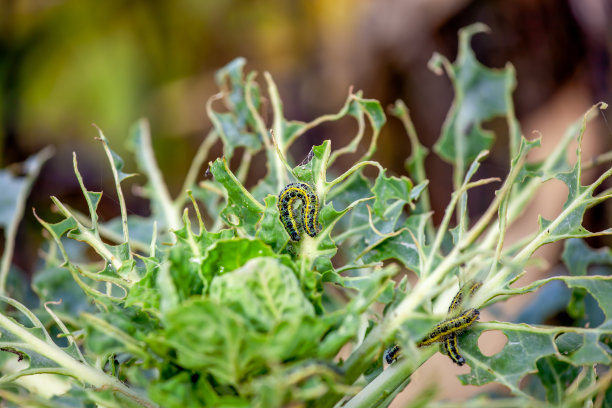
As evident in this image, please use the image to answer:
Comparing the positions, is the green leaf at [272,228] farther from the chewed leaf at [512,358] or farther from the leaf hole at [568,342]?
the leaf hole at [568,342]

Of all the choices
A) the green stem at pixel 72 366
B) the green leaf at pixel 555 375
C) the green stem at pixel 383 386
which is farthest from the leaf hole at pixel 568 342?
the green stem at pixel 72 366

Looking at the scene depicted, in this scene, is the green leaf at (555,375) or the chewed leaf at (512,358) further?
the green leaf at (555,375)

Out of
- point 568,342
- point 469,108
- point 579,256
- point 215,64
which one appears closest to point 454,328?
point 568,342

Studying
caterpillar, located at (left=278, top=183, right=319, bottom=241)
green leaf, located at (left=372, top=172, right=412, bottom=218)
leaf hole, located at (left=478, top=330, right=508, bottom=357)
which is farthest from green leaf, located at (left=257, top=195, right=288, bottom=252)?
leaf hole, located at (left=478, top=330, right=508, bottom=357)

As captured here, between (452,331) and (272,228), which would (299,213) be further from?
(452,331)

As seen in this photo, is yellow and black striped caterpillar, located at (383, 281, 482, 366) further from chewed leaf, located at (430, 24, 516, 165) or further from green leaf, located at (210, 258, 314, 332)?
chewed leaf, located at (430, 24, 516, 165)
